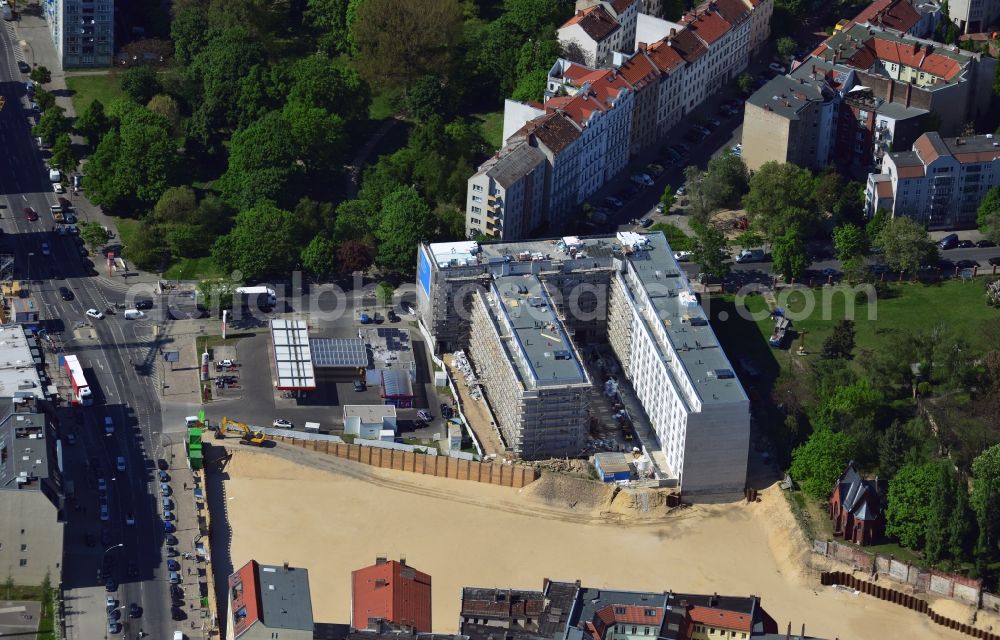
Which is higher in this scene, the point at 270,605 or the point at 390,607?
the point at 270,605

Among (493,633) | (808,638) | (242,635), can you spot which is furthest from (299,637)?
(808,638)

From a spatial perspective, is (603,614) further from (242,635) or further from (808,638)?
(242,635)

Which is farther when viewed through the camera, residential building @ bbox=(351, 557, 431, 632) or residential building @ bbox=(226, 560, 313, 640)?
residential building @ bbox=(351, 557, 431, 632)

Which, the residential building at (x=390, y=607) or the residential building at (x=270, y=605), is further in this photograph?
the residential building at (x=390, y=607)

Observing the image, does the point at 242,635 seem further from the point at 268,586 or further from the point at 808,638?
the point at 808,638

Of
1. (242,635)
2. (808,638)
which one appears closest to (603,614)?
(808,638)

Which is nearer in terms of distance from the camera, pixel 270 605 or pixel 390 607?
pixel 270 605
